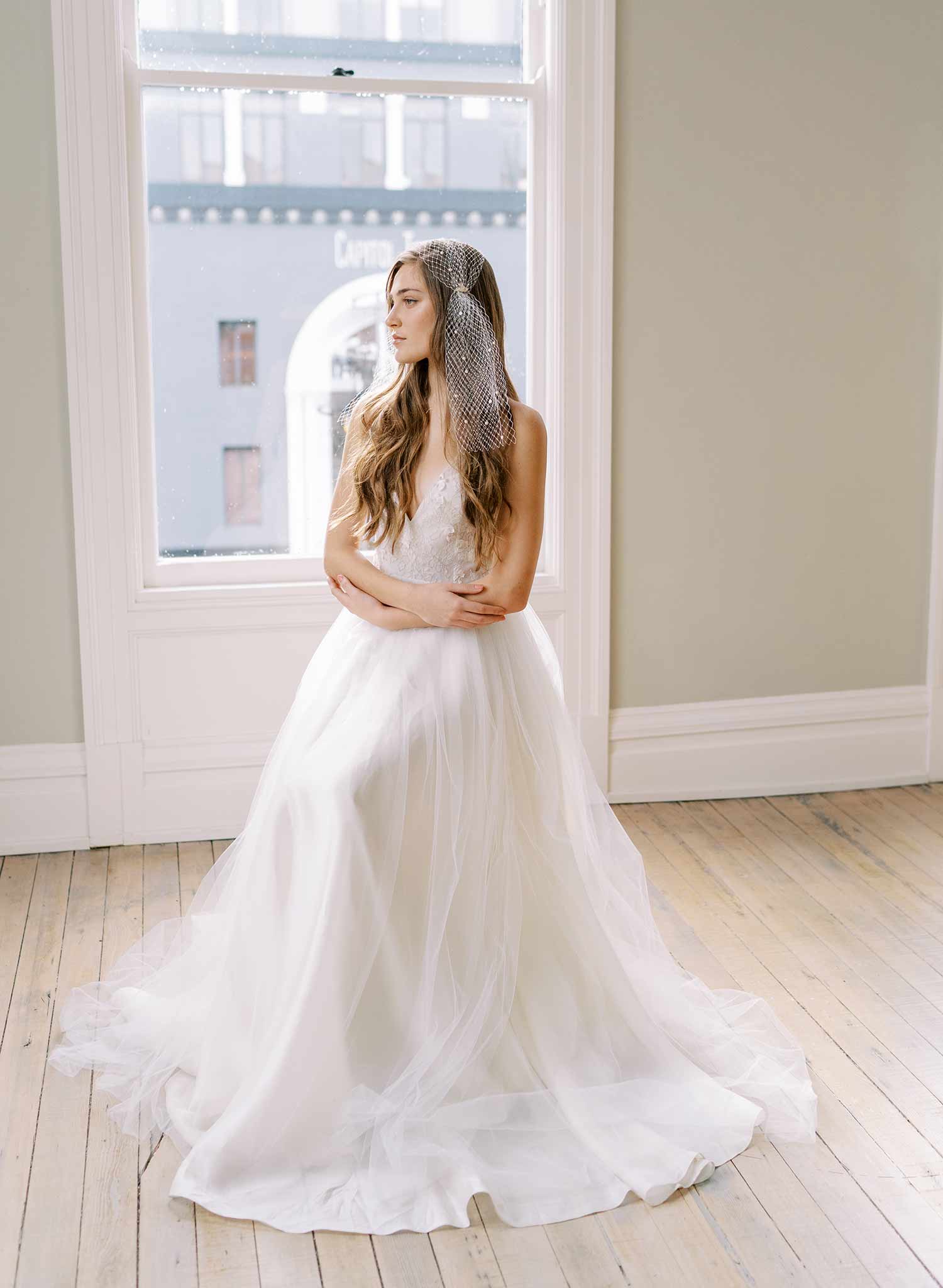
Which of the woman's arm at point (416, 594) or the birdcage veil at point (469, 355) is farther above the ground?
the birdcage veil at point (469, 355)

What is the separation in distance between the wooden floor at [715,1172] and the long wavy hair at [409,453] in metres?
1.25

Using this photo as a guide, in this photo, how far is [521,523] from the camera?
101 inches

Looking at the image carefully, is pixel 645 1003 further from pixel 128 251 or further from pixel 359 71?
pixel 359 71

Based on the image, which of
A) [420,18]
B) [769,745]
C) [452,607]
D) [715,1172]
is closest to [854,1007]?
[715,1172]

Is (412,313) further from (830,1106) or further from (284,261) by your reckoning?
(830,1106)

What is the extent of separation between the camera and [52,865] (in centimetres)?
374

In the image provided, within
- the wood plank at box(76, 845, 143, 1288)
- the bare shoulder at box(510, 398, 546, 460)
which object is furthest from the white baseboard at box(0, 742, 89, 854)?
the bare shoulder at box(510, 398, 546, 460)

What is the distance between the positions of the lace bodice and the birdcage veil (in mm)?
112

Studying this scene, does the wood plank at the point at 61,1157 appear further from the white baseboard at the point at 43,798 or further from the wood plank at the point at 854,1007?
the wood plank at the point at 854,1007

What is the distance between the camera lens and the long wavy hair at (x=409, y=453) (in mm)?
2525

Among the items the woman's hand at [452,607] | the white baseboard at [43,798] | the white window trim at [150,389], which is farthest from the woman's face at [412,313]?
the white baseboard at [43,798]

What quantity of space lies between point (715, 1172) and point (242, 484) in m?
2.52

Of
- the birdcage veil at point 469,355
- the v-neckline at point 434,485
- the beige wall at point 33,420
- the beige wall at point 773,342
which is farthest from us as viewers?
the beige wall at point 773,342

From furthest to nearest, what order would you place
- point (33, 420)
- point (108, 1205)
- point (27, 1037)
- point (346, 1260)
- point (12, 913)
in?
point (33, 420) → point (12, 913) → point (27, 1037) → point (108, 1205) → point (346, 1260)
